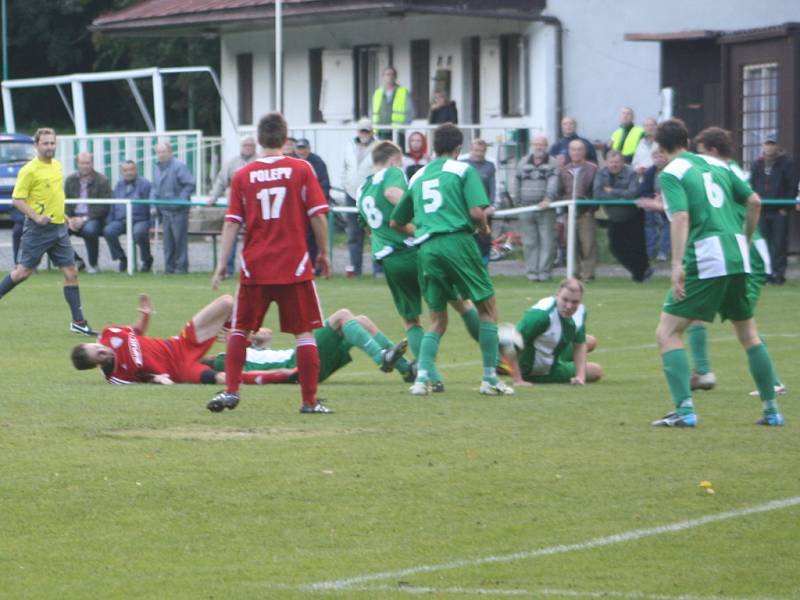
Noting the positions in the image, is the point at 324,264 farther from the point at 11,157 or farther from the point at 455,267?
the point at 11,157

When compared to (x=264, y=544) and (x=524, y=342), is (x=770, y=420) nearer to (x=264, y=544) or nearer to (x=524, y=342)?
(x=524, y=342)

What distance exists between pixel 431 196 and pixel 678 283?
104 inches

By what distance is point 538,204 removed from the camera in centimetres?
2464

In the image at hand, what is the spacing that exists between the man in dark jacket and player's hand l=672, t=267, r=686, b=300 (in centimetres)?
1349

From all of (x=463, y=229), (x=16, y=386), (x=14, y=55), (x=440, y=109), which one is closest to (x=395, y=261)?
(x=463, y=229)

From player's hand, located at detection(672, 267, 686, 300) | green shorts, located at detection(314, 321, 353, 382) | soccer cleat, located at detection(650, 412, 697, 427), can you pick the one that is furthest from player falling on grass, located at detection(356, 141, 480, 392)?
player's hand, located at detection(672, 267, 686, 300)

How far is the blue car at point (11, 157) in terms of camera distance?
3662cm

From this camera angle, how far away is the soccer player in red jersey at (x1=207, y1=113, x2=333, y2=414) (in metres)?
10.9

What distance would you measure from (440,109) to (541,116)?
247 cm

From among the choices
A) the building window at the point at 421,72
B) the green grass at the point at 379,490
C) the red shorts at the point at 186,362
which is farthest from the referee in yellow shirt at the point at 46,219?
Result: the building window at the point at 421,72

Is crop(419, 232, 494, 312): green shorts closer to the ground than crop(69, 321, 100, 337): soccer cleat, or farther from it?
farther from it

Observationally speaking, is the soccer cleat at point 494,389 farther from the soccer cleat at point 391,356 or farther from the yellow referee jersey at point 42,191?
the yellow referee jersey at point 42,191

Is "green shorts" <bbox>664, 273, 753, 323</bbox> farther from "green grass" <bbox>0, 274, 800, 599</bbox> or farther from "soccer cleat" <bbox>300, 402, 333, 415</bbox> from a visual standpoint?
"soccer cleat" <bbox>300, 402, 333, 415</bbox>

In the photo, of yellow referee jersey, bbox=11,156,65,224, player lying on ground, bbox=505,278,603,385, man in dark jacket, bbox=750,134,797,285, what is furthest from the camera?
man in dark jacket, bbox=750,134,797,285
